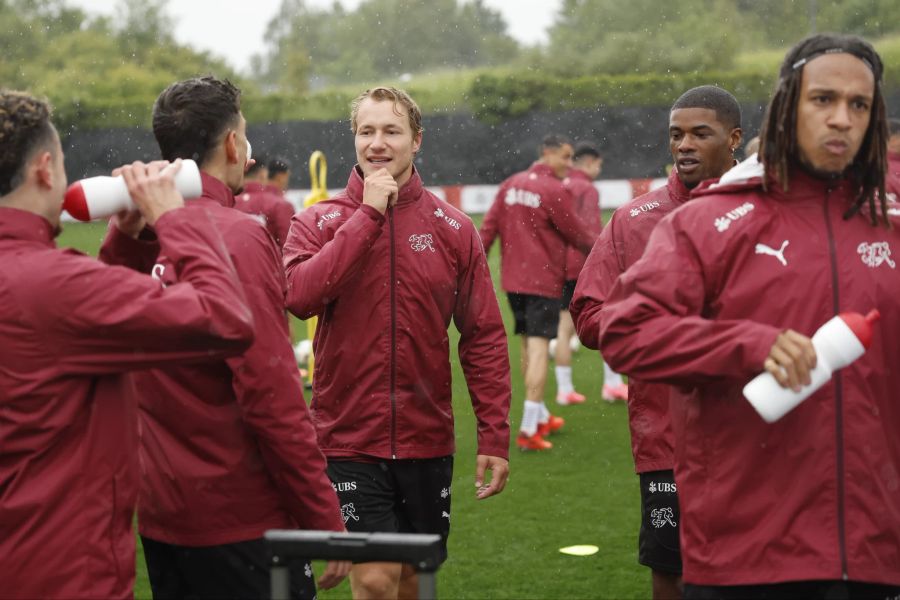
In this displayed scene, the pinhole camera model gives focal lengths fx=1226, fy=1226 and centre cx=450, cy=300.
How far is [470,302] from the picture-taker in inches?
201

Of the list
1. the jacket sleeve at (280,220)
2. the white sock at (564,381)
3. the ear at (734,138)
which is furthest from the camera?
the jacket sleeve at (280,220)

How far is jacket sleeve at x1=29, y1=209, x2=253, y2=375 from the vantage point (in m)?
2.87

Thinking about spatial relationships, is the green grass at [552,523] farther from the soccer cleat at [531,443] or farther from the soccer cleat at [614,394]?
the soccer cleat at [614,394]

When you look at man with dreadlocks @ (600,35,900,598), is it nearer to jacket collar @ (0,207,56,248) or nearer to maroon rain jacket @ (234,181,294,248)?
jacket collar @ (0,207,56,248)

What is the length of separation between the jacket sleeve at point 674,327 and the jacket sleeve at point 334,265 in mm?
1688

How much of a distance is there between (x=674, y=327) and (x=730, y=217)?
35 cm

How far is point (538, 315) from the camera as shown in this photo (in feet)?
34.1

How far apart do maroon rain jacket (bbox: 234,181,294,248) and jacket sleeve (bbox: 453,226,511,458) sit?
22.9 feet

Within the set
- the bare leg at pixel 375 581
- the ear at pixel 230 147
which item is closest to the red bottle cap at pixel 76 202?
the ear at pixel 230 147

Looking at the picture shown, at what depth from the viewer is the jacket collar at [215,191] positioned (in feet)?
11.7

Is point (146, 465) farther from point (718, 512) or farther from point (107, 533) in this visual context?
point (718, 512)

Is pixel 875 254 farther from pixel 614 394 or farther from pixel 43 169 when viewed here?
pixel 614 394

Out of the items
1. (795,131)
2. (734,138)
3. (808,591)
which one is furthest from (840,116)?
(734,138)

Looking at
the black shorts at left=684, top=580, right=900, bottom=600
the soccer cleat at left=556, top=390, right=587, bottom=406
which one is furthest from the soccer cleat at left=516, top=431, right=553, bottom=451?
the black shorts at left=684, top=580, right=900, bottom=600
